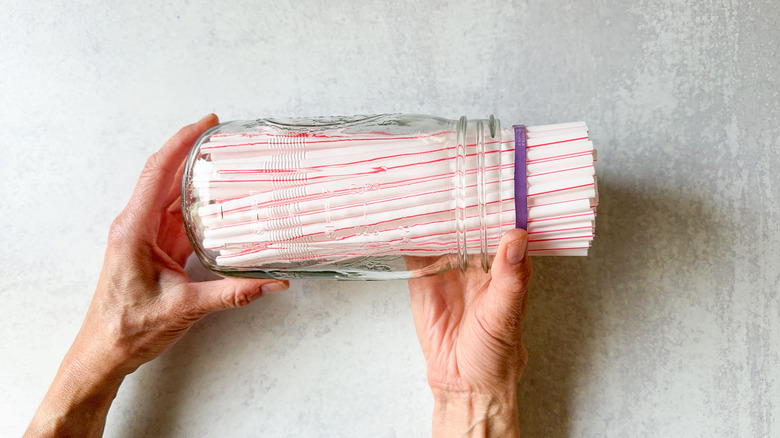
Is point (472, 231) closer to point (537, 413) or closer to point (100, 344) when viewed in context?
point (537, 413)

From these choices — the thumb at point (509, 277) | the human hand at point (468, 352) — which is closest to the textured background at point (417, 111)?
the human hand at point (468, 352)

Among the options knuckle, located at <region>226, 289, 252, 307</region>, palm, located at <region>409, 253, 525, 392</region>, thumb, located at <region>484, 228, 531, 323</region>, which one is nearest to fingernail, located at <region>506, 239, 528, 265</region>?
thumb, located at <region>484, 228, 531, 323</region>

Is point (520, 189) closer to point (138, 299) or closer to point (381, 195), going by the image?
point (381, 195)

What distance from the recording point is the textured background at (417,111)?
2.48 ft

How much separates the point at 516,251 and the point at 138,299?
53cm

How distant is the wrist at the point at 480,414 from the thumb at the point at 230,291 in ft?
0.90

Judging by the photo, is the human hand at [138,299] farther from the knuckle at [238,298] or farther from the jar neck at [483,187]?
the jar neck at [483,187]

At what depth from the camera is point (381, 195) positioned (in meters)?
0.58

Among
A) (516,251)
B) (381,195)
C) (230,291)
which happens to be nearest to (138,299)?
(230,291)

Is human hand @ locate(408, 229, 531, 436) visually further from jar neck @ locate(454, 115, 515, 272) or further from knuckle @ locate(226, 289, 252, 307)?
knuckle @ locate(226, 289, 252, 307)

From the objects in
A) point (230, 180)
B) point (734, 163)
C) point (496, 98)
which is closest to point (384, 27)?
point (496, 98)

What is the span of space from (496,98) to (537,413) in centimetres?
45

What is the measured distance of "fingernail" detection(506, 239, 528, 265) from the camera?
0.54m

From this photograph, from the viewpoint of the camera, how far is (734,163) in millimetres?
752
